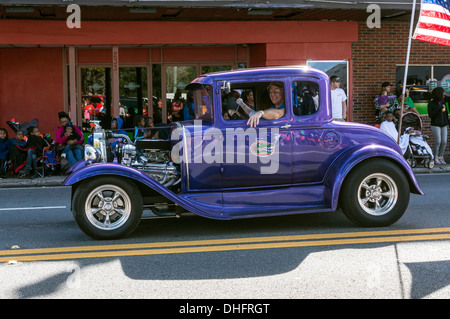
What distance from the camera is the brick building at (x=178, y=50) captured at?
15.8 meters

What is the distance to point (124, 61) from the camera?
18.0 m

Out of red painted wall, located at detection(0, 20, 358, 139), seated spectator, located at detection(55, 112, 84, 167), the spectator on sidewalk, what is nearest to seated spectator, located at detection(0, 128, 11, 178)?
seated spectator, located at detection(55, 112, 84, 167)

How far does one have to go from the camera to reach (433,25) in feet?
39.0

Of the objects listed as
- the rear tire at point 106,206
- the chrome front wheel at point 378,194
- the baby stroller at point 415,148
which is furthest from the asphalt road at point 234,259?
the baby stroller at point 415,148

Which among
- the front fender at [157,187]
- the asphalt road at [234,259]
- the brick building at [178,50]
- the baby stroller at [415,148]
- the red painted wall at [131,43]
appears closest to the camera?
the asphalt road at [234,259]

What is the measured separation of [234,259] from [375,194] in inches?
87.8

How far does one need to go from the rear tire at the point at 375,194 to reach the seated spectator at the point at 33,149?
862cm

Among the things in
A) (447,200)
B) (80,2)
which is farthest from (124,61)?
(447,200)

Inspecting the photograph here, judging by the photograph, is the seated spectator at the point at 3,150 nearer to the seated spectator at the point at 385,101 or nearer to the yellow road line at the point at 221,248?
the yellow road line at the point at 221,248

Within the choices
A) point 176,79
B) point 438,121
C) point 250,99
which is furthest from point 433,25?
point 176,79

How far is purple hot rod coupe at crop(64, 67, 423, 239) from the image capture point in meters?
7.20

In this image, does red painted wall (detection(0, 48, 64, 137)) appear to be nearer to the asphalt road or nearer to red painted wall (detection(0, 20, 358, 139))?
red painted wall (detection(0, 20, 358, 139))

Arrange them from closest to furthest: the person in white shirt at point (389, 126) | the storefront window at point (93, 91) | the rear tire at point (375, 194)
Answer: the rear tire at point (375, 194)
the person in white shirt at point (389, 126)
the storefront window at point (93, 91)
